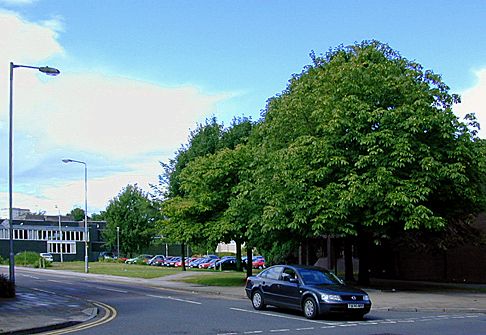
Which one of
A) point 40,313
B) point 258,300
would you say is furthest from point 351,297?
point 40,313

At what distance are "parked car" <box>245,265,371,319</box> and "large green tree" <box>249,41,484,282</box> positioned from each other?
6338 mm

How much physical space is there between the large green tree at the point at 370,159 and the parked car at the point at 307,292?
6.34 meters

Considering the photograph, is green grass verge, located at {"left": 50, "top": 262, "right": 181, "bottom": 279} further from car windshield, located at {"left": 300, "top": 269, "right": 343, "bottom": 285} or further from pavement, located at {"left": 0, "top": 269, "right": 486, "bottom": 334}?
car windshield, located at {"left": 300, "top": 269, "right": 343, "bottom": 285}

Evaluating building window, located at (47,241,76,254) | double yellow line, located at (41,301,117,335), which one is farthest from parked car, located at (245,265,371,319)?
building window, located at (47,241,76,254)

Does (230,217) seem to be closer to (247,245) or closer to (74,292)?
(247,245)

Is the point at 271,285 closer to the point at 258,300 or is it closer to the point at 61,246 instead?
the point at 258,300

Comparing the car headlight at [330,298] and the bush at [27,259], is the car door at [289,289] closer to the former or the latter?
the car headlight at [330,298]

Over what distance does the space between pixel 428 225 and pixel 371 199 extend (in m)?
2.33

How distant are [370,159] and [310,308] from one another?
9540 mm

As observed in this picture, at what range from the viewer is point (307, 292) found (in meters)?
16.7

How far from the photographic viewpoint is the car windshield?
17286 millimetres

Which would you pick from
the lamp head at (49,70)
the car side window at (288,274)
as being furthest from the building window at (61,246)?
the car side window at (288,274)

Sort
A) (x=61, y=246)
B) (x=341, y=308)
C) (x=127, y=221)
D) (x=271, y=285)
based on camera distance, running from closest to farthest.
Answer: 1. (x=341, y=308)
2. (x=271, y=285)
3. (x=127, y=221)
4. (x=61, y=246)

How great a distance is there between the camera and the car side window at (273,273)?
721 inches
